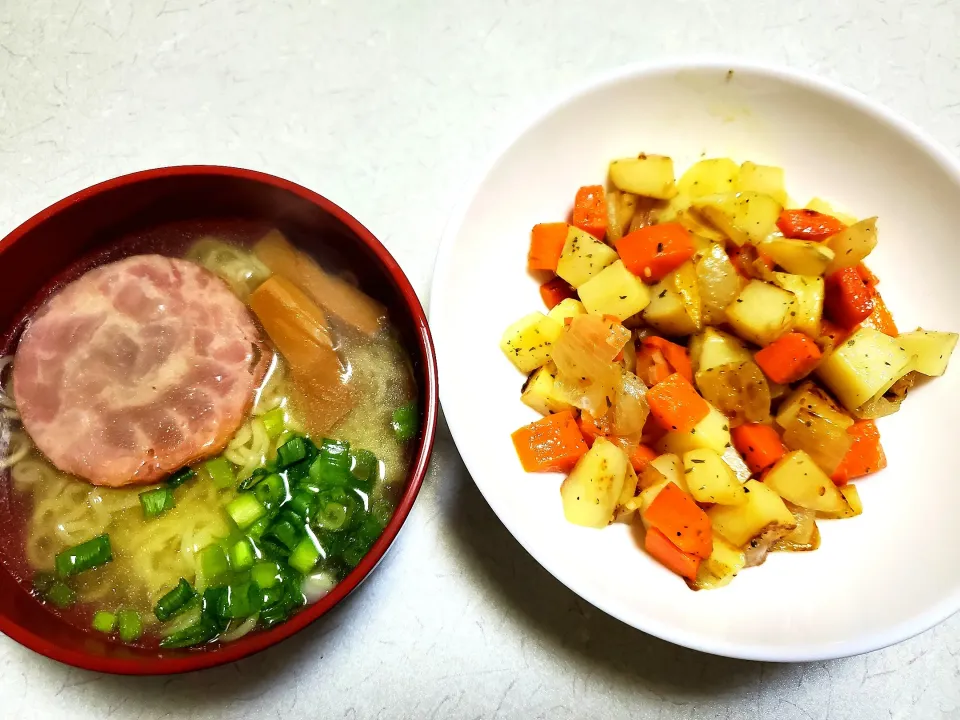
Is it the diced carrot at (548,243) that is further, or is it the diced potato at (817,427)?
the diced carrot at (548,243)

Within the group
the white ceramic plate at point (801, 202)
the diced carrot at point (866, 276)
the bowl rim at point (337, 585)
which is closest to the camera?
the bowl rim at point (337, 585)

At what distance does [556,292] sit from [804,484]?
0.65 meters

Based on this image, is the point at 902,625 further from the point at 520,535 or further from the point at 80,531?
the point at 80,531

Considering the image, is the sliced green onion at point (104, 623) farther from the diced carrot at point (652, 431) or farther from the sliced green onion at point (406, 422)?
the diced carrot at point (652, 431)

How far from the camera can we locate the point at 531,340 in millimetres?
1498

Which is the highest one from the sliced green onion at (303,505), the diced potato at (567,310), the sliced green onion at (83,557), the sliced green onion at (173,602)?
the diced potato at (567,310)

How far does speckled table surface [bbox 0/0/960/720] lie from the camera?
1562mm

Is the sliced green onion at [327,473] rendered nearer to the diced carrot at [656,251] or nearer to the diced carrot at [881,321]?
the diced carrot at [656,251]

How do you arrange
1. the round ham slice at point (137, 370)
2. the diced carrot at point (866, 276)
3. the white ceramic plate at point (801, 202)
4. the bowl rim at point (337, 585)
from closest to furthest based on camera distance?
the bowl rim at point (337, 585), the white ceramic plate at point (801, 202), the round ham slice at point (137, 370), the diced carrot at point (866, 276)

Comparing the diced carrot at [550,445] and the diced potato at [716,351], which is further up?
the diced potato at [716,351]

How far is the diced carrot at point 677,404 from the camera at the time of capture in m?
1.41

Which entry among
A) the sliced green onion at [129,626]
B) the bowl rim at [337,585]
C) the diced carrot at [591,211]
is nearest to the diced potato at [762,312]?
the diced carrot at [591,211]

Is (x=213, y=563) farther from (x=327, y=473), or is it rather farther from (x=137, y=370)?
(x=137, y=370)

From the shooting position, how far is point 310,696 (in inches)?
61.1
